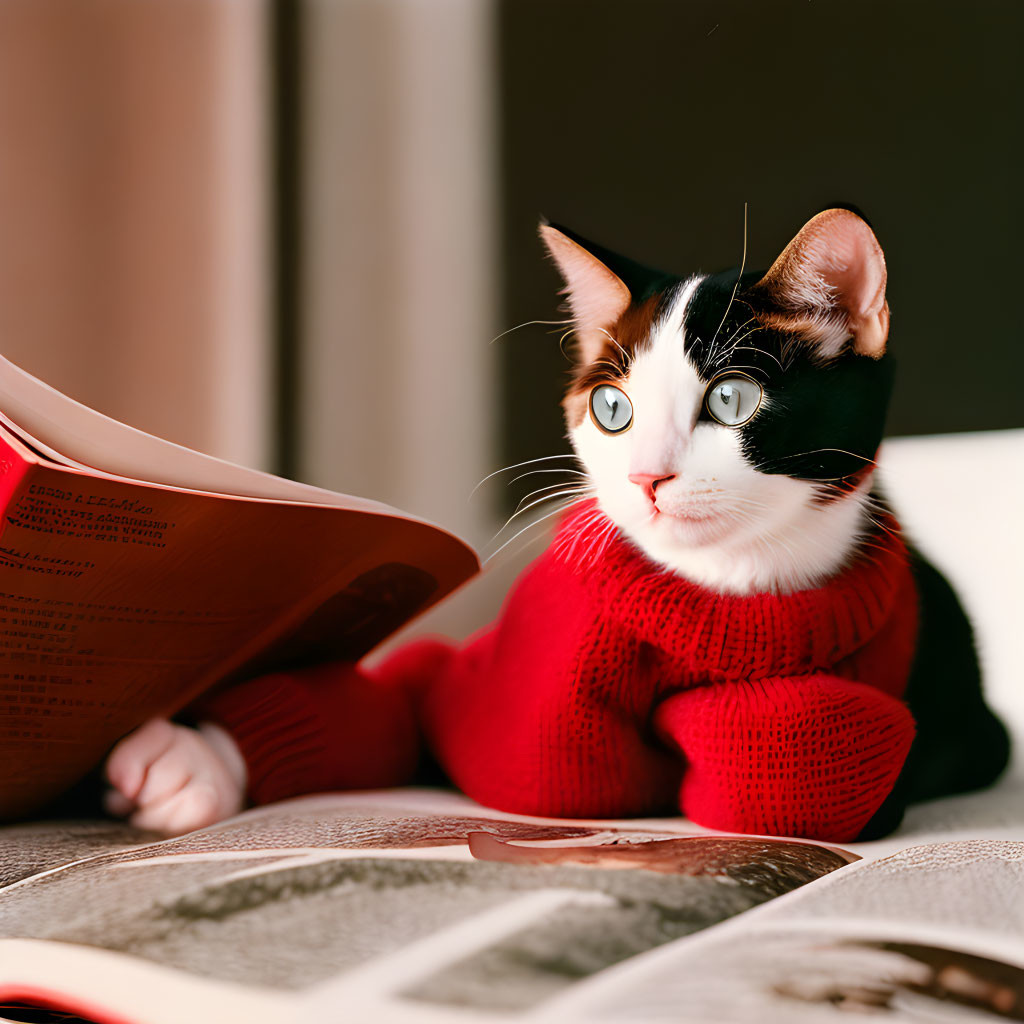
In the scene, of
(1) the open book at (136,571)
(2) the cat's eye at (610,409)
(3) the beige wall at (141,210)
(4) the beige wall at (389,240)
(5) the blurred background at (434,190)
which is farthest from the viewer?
(4) the beige wall at (389,240)

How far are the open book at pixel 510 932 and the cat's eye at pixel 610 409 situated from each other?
0.85ft

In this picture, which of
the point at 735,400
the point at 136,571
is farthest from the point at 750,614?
the point at 136,571

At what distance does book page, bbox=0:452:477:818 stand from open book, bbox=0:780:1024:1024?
0.11 meters

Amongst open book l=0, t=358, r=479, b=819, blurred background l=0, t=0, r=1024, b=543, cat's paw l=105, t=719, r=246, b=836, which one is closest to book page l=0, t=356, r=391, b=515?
open book l=0, t=358, r=479, b=819

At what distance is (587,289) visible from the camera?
2.16 ft

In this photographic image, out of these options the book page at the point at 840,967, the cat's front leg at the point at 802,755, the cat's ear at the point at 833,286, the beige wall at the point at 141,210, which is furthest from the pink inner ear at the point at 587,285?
the beige wall at the point at 141,210

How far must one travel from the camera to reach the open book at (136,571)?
48 centimetres

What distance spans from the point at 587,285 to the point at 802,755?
35 cm

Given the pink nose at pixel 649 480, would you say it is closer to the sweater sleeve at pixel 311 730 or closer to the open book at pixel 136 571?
the open book at pixel 136 571

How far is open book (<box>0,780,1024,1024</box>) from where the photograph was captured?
279mm

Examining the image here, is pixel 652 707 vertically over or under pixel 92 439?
under

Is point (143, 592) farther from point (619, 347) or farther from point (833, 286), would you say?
point (833, 286)

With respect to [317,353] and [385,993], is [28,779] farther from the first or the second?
[317,353]

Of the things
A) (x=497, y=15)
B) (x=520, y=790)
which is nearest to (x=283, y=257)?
(x=497, y=15)
